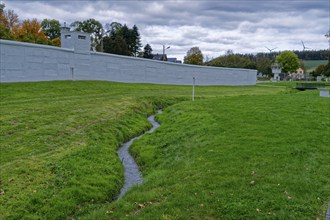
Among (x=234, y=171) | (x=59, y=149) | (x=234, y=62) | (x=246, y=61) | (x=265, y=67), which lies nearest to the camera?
(x=234, y=171)

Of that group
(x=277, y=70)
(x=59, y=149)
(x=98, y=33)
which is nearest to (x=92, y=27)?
(x=98, y=33)

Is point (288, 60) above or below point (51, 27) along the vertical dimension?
below

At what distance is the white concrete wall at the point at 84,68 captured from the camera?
23094mm

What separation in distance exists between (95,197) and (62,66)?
825 inches

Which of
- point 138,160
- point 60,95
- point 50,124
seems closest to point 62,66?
point 60,95

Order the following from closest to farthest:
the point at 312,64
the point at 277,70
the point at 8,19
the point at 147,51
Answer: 1. the point at 8,19
2. the point at 147,51
3. the point at 277,70
4. the point at 312,64

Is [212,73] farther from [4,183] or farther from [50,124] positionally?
[4,183]

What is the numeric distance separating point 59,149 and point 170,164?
3692mm

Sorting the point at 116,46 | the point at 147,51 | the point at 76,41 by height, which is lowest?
the point at 76,41

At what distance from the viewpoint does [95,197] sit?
827 cm

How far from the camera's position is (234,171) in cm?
803

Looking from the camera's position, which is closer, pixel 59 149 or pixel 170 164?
pixel 170 164

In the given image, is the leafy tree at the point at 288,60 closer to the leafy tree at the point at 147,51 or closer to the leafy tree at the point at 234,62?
the leafy tree at the point at 234,62

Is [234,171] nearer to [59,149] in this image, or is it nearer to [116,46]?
[59,149]
